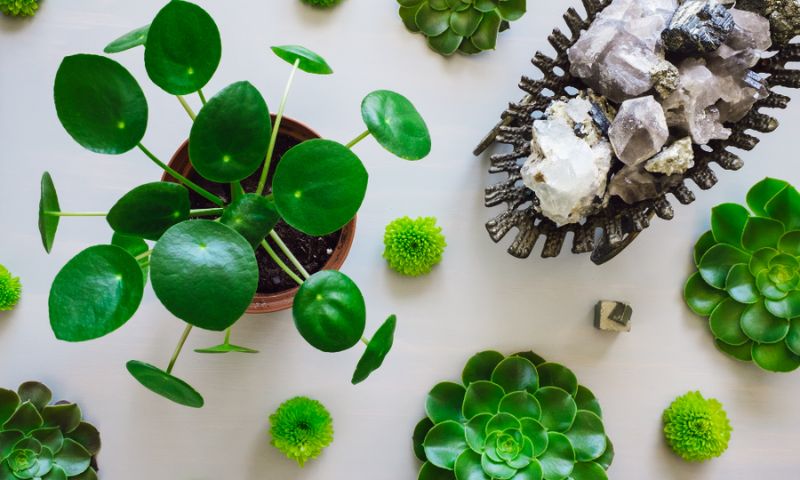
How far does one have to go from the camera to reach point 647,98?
898mm

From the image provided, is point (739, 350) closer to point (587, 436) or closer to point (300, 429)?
point (587, 436)

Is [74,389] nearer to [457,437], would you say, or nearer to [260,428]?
[260,428]

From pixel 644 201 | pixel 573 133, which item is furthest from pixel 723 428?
pixel 573 133

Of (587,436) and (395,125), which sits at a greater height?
(395,125)

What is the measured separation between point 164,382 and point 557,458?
0.61 metres

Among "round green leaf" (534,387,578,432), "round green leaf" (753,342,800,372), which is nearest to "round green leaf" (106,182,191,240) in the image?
"round green leaf" (534,387,578,432)

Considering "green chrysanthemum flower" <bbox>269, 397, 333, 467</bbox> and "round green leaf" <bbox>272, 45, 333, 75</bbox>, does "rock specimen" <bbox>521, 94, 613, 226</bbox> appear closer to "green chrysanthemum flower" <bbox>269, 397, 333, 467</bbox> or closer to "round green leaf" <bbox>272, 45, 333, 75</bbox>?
"round green leaf" <bbox>272, 45, 333, 75</bbox>

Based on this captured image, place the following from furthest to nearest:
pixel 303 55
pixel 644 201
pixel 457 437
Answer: pixel 457 437, pixel 644 201, pixel 303 55

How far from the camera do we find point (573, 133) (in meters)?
0.94

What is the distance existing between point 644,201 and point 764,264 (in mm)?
326

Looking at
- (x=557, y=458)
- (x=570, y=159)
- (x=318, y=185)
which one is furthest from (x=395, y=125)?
(x=557, y=458)

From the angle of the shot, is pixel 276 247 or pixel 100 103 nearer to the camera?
pixel 100 103

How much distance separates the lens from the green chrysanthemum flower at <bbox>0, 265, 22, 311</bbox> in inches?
43.4

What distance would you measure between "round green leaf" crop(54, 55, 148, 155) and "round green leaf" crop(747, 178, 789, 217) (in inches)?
38.0
